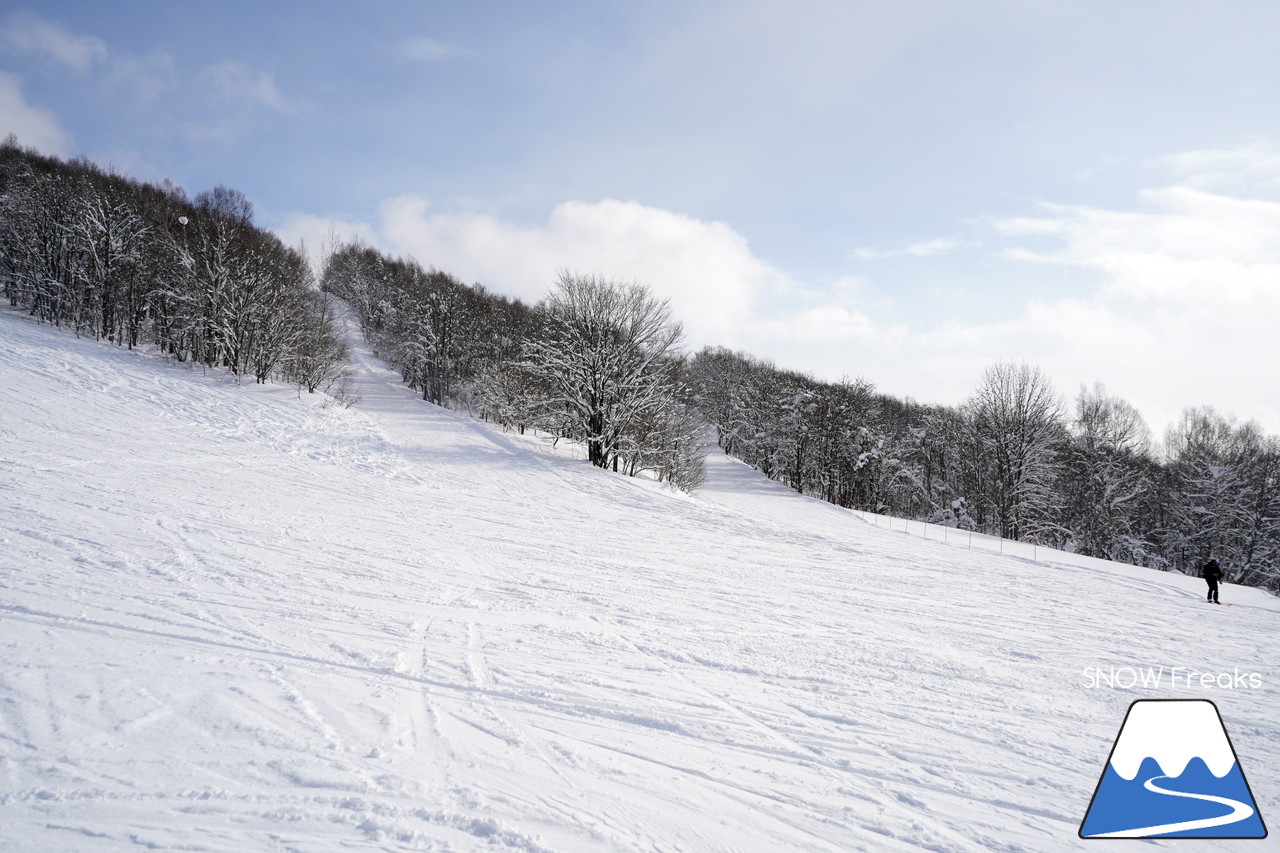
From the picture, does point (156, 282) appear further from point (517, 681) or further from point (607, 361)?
point (517, 681)

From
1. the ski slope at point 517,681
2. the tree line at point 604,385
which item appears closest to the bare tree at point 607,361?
the tree line at point 604,385

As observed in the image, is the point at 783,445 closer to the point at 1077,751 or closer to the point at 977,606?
the point at 977,606

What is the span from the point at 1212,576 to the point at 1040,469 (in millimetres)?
21287

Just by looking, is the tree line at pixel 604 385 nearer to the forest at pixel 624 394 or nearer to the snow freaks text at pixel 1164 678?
the forest at pixel 624 394

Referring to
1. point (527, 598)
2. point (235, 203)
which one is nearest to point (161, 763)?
point (527, 598)

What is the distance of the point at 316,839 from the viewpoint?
2.94 metres

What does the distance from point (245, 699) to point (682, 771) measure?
144 inches

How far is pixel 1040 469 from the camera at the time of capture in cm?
3017

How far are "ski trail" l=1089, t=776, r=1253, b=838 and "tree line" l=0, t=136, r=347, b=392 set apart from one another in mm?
31714

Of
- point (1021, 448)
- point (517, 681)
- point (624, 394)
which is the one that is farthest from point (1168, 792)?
point (1021, 448)

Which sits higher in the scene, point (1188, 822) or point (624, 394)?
point (624, 394)

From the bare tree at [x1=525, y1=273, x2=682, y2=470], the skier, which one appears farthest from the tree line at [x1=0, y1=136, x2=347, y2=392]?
the skier

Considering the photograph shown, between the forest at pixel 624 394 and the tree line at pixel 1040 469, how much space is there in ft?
0.57

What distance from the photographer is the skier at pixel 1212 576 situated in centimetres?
1162
